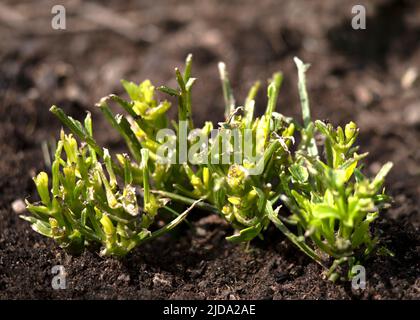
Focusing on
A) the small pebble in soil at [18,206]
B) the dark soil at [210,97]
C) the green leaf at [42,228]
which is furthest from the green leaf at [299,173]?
the small pebble in soil at [18,206]

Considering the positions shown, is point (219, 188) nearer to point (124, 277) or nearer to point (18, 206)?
point (124, 277)

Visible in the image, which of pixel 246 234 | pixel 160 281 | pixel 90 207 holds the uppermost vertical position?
pixel 90 207

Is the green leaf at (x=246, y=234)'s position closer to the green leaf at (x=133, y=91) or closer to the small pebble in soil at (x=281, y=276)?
the small pebble in soil at (x=281, y=276)

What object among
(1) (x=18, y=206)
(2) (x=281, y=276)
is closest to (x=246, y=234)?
(2) (x=281, y=276)

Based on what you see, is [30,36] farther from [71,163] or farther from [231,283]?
[231,283]

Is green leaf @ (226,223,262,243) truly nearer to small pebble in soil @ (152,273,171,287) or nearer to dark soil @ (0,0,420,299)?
dark soil @ (0,0,420,299)

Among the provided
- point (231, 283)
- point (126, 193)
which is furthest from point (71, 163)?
point (231, 283)
